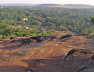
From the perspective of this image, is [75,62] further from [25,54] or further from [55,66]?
[25,54]

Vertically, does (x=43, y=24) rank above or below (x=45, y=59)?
below

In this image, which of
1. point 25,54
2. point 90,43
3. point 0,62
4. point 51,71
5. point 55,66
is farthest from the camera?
point 90,43

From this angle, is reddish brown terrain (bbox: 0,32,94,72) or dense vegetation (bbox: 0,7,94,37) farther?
dense vegetation (bbox: 0,7,94,37)

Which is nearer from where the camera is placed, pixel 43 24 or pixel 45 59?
pixel 45 59

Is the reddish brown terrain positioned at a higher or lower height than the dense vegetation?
higher

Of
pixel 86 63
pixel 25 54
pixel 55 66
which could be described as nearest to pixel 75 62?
pixel 86 63

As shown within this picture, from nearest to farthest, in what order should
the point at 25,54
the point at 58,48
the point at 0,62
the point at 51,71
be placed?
the point at 51,71 < the point at 0,62 < the point at 25,54 < the point at 58,48

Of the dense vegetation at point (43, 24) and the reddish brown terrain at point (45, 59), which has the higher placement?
the reddish brown terrain at point (45, 59)

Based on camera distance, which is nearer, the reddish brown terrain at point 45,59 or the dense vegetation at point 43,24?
the reddish brown terrain at point 45,59
